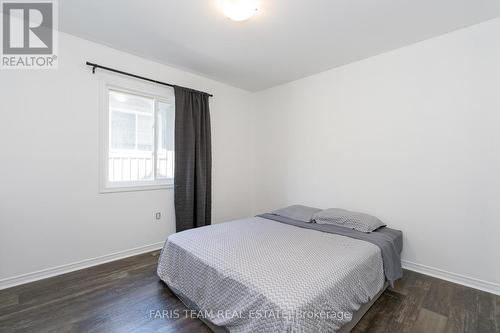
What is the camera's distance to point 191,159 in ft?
10.8

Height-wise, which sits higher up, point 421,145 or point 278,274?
point 421,145

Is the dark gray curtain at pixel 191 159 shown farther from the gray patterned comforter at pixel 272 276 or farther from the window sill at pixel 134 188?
the gray patterned comforter at pixel 272 276

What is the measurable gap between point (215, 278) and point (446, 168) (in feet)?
8.39

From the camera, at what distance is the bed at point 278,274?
1.27 m

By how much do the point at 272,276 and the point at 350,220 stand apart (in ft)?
4.95

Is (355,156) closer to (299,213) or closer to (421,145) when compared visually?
(421,145)

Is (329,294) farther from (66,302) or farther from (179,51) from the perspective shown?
(179,51)

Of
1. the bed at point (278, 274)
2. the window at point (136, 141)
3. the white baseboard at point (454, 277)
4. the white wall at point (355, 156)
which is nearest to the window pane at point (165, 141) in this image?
the window at point (136, 141)

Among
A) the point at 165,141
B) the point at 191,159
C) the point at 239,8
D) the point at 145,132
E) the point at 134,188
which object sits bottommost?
the point at 134,188

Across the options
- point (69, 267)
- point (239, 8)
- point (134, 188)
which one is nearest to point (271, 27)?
point (239, 8)

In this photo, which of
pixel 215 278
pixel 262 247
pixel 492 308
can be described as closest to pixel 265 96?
pixel 262 247

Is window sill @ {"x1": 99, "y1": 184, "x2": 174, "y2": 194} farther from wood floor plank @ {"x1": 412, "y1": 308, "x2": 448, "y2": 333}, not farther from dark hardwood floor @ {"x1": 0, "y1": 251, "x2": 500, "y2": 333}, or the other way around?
wood floor plank @ {"x1": 412, "y1": 308, "x2": 448, "y2": 333}

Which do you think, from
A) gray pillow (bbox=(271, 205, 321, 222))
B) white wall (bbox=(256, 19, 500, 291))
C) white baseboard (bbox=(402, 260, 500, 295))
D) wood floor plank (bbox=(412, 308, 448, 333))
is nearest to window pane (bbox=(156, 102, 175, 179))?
gray pillow (bbox=(271, 205, 321, 222))

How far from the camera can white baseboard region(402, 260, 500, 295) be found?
6.93 feet
